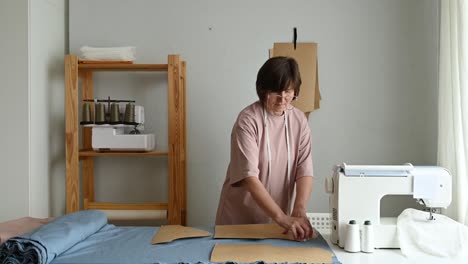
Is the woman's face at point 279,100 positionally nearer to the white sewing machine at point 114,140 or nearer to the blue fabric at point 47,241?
the blue fabric at point 47,241

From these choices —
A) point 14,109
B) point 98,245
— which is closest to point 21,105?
point 14,109

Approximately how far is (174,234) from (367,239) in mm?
660

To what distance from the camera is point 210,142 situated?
3.08 metres

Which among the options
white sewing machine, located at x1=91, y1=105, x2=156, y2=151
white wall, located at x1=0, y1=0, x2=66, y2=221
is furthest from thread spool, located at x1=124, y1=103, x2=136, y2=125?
white wall, located at x1=0, y1=0, x2=66, y2=221

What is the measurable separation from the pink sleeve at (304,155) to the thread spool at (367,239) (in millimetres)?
500

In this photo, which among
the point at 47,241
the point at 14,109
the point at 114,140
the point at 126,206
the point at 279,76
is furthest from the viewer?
the point at 126,206

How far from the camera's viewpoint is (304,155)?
2.17 m

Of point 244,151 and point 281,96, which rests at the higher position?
point 281,96

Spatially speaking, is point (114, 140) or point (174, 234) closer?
point (174, 234)

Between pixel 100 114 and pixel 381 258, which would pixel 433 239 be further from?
pixel 100 114

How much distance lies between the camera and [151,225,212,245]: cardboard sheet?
1712 mm

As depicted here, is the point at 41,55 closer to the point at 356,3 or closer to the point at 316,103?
the point at 316,103

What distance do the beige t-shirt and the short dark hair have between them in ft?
0.47

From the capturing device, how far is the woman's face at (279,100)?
81.4 inches
